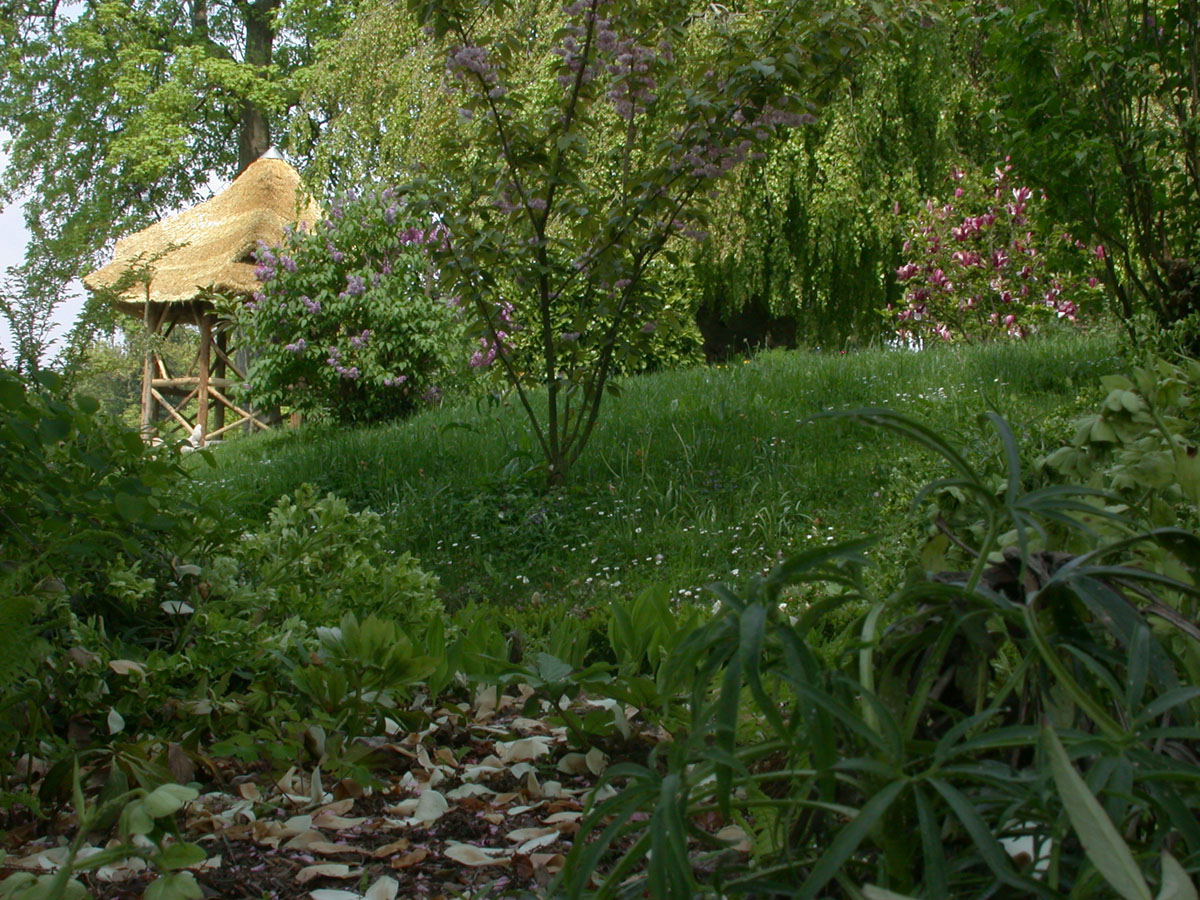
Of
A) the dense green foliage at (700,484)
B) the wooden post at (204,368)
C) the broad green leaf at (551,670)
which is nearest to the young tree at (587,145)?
the dense green foliage at (700,484)

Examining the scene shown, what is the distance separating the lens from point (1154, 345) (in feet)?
11.9

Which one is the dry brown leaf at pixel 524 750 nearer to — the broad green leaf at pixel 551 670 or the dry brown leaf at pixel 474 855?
the broad green leaf at pixel 551 670

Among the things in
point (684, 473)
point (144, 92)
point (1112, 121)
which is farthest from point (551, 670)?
point (144, 92)

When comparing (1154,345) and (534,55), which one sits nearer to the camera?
(1154,345)

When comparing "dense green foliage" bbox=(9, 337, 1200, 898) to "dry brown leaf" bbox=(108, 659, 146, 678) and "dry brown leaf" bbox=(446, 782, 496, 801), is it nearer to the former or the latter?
"dry brown leaf" bbox=(108, 659, 146, 678)

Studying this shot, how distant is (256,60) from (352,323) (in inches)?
638

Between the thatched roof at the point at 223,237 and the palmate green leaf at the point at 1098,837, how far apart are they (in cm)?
1433

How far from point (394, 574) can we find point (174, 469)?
22.3 inches

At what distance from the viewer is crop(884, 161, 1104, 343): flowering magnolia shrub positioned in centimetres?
908

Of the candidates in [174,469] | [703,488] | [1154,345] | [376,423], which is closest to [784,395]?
[703,488]

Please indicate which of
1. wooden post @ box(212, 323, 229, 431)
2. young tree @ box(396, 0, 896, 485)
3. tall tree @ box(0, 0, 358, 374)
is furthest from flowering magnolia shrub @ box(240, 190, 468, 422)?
tall tree @ box(0, 0, 358, 374)

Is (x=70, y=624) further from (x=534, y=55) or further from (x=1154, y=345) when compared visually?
(x=534, y=55)

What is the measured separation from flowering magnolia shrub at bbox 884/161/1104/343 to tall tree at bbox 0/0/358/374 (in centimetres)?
1384

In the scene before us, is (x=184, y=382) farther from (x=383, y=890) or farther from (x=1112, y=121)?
(x=383, y=890)
